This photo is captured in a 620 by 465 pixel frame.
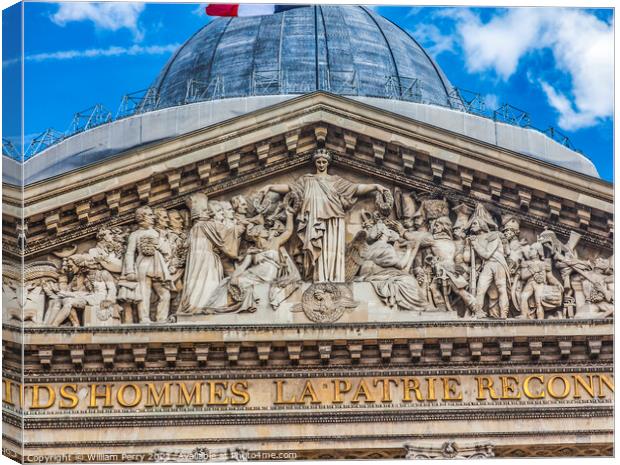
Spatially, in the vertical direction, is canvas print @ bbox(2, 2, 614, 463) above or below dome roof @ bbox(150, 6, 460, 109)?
below

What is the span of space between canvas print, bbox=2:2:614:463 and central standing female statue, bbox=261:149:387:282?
29mm

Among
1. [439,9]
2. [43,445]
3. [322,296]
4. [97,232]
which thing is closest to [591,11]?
[439,9]

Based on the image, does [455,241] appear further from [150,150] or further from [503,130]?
[150,150]

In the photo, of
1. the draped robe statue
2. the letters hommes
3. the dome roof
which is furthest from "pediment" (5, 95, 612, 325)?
the dome roof

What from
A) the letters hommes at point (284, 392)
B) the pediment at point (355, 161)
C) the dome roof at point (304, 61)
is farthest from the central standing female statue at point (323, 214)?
the dome roof at point (304, 61)

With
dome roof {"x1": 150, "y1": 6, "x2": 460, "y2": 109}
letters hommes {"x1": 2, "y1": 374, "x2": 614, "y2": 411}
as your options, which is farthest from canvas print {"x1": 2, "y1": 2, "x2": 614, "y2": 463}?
dome roof {"x1": 150, "y1": 6, "x2": 460, "y2": 109}

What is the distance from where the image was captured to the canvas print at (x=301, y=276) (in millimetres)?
24312

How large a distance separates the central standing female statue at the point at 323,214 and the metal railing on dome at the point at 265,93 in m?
2.84

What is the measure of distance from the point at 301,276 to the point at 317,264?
0.29 metres

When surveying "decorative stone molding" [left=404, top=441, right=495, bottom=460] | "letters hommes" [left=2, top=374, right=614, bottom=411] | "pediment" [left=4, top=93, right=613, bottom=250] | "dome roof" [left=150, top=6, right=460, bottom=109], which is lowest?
"decorative stone molding" [left=404, top=441, right=495, bottom=460]

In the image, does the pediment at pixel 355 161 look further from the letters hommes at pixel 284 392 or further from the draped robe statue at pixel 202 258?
the letters hommes at pixel 284 392

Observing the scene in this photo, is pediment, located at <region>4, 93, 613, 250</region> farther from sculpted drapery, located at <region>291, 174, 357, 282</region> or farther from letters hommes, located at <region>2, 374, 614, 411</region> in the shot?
letters hommes, located at <region>2, 374, 614, 411</region>

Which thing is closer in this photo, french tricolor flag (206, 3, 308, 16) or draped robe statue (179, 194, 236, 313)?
draped robe statue (179, 194, 236, 313)

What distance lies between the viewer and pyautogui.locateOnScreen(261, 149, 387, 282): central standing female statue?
24.8 m
